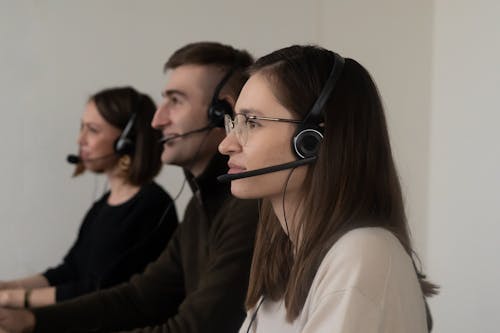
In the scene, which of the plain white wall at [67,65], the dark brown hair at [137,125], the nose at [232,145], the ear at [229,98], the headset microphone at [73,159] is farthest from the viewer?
the plain white wall at [67,65]

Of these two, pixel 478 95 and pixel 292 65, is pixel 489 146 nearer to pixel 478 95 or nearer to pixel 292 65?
pixel 478 95

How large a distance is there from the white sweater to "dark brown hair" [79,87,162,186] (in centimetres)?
113

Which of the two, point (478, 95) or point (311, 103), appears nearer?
point (311, 103)

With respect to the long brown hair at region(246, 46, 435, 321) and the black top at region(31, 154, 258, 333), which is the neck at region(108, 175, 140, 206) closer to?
the black top at region(31, 154, 258, 333)

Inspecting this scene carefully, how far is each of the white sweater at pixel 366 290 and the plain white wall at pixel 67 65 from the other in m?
1.38

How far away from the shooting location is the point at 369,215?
2.90 feet

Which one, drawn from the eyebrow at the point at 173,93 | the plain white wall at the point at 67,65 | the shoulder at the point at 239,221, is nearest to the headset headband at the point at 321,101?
the shoulder at the point at 239,221

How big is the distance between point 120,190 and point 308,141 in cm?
119

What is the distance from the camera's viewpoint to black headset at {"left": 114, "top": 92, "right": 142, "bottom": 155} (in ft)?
6.22

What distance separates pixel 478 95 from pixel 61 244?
5.26 feet

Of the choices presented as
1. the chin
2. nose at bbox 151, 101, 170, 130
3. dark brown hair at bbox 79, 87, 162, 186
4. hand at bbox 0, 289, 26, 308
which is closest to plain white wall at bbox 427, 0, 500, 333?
the chin

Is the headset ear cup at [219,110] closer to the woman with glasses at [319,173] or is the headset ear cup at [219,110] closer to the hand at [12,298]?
the woman with glasses at [319,173]

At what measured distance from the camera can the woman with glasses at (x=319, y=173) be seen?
32.6 inches

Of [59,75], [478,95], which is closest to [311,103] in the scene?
[478,95]
